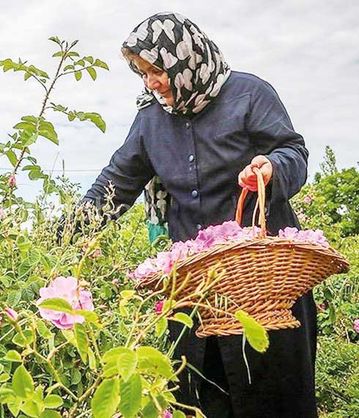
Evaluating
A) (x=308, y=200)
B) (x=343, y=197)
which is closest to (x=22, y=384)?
(x=308, y=200)

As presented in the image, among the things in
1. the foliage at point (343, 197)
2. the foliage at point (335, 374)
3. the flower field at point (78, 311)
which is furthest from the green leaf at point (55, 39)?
the foliage at point (343, 197)

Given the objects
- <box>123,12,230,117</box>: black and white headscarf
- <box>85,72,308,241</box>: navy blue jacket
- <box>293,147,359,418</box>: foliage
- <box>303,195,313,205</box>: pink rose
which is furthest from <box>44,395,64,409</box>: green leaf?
<box>303,195,313,205</box>: pink rose

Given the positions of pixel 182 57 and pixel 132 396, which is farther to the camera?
pixel 182 57

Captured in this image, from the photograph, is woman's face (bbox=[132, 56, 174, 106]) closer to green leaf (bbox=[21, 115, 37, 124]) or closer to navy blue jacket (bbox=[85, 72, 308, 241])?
navy blue jacket (bbox=[85, 72, 308, 241])

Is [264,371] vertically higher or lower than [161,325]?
lower

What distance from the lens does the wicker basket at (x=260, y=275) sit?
55.6 inches

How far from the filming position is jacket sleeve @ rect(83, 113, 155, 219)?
Result: 2182 mm

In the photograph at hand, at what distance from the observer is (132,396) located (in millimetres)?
764

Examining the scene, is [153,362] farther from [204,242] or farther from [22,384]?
[204,242]

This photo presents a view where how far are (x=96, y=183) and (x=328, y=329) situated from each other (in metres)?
2.05

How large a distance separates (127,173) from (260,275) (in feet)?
2.68

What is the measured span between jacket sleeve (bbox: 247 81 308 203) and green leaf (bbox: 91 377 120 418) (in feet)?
3.61

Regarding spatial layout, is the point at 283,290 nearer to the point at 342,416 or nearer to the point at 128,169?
the point at 128,169

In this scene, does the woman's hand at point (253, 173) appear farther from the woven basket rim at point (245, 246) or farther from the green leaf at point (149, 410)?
the green leaf at point (149, 410)
